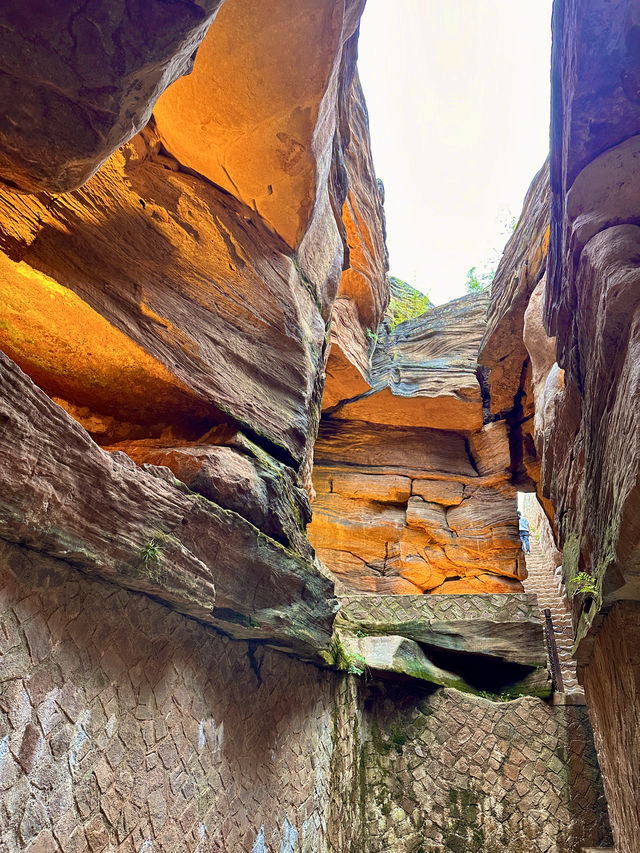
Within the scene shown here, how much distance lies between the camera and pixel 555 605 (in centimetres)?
938

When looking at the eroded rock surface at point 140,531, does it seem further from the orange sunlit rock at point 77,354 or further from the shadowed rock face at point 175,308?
the orange sunlit rock at point 77,354

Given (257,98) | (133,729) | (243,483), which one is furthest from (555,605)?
(257,98)

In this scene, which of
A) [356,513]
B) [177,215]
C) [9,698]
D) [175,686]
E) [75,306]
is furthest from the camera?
[356,513]

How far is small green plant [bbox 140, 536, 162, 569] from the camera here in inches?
111

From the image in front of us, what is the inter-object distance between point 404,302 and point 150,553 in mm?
15810

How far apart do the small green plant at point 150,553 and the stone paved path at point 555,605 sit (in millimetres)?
5400

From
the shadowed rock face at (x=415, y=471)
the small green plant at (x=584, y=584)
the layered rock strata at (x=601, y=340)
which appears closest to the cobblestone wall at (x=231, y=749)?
the layered rock strata at (x=601, y=340)

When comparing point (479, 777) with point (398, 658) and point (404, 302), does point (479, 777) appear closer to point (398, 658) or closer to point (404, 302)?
point (398, 658)

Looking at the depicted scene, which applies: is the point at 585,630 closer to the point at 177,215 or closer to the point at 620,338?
the point at 620,338

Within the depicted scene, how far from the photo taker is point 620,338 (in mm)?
2842

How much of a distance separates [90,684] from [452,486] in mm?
11404

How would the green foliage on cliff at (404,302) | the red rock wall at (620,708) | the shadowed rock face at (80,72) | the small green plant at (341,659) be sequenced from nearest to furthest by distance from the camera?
the shadowed rock face at (80,72)
the red rock wall at (620,708)
the small green plant at (341,659)
the green foliage on cliff at (404,302)

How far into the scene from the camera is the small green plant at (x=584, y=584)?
3.43m

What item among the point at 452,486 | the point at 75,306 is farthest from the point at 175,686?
the point at 452,486
